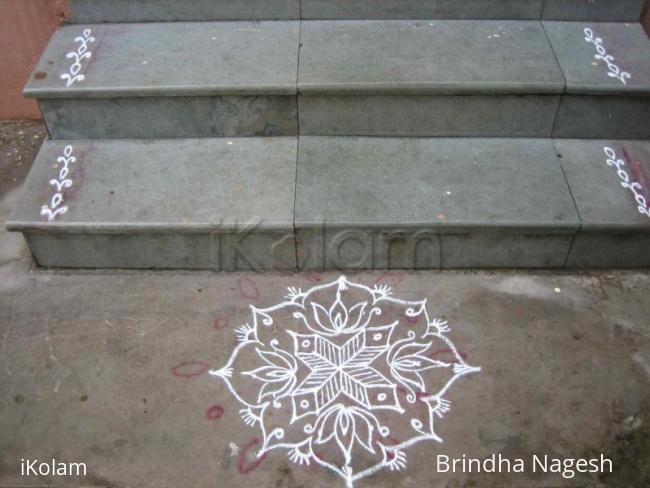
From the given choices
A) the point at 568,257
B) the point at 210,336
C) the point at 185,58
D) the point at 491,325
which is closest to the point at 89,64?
the point at 185,58

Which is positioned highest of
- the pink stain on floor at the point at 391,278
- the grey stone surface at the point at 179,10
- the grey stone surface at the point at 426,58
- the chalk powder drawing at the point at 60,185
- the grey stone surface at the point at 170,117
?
the grey stone surface at the point at 179,10

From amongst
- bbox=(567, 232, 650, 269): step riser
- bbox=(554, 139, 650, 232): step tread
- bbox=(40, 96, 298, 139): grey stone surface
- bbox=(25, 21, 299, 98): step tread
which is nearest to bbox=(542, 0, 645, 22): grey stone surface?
bbox=(554, 139, 650, 232): step tread

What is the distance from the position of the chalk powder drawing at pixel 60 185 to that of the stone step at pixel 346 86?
0.14 meters

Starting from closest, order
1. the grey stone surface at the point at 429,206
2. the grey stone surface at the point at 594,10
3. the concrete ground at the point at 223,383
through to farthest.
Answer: the concrete ground at the point at 223,383
the grey stone surface at the point at 429,206
the grey stone surface at the point at 594,10

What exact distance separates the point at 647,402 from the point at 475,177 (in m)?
1.14

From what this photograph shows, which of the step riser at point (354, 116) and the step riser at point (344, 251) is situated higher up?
the step riser at point (354, 116)

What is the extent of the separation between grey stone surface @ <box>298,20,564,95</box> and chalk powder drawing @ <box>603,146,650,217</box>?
41cm

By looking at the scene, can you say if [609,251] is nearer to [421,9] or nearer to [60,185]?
[421,9]

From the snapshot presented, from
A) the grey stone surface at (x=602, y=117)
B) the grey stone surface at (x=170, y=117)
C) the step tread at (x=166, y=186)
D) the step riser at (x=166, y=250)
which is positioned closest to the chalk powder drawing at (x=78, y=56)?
the grey stone surface at (x=170, y=117)

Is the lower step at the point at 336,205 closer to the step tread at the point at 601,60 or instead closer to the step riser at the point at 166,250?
the step riser at the point at 166,250

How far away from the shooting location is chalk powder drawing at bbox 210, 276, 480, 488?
2.06 metres

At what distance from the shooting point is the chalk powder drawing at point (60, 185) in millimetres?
2561

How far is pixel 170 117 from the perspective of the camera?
275cm

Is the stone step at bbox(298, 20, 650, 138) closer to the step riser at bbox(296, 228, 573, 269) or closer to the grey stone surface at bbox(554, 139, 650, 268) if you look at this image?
the grey stone surface at bbox(554, 139, 650, 268)
